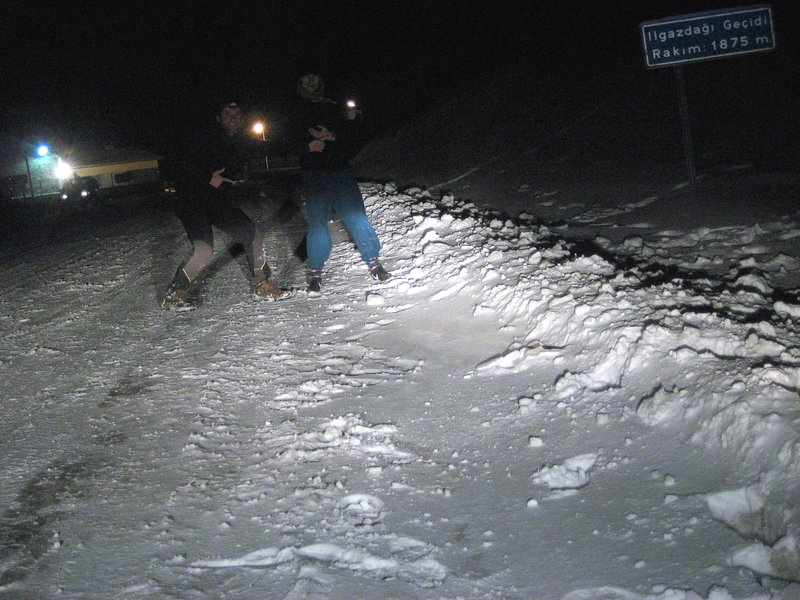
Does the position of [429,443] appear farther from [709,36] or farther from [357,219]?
[709,36]

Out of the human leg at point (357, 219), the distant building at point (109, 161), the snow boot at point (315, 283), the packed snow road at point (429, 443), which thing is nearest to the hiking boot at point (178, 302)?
the packed snow road at point (429, 443)

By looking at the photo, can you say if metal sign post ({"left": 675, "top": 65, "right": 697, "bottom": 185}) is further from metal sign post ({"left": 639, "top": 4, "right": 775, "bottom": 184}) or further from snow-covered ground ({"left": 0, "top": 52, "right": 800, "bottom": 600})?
snow-covered ground ({"left": 0, "top": 52, "right": 800, "bottom": 600})

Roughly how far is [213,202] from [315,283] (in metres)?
1.25

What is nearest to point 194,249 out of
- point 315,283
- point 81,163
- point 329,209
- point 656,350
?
point 315,283

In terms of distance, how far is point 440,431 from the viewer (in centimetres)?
436

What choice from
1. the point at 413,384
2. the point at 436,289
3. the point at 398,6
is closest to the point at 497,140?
the point at 436,289

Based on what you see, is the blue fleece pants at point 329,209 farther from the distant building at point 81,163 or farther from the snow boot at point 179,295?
the distant building at point 81,163

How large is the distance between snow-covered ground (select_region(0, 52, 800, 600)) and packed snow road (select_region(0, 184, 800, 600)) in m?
0.02

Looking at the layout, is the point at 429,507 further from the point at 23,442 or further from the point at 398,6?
the point at 398,6

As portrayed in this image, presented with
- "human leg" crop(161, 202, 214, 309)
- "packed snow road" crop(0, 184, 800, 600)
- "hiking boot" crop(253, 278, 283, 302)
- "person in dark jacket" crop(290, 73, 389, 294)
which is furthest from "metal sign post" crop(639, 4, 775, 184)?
"human leg" crop(161, 202, 214, 309)

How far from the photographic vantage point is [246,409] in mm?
4832

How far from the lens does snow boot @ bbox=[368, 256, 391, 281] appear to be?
725cm

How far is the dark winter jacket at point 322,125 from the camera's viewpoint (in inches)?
266

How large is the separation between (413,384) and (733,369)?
6.62 ft
